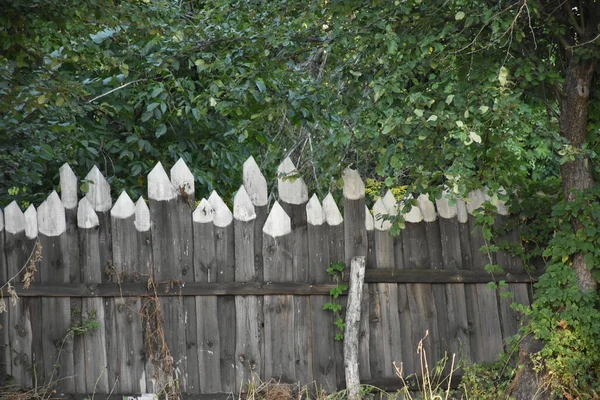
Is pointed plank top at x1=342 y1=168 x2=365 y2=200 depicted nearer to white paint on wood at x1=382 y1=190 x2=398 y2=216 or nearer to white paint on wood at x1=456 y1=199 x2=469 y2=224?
white paint on wood at x1=382 y1=190 x2=398 y2=216

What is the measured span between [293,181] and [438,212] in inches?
51.6

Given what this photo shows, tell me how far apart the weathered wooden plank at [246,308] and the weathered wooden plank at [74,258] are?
1.15 m

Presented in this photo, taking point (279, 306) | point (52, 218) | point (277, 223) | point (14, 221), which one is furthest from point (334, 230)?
point (14, 221)

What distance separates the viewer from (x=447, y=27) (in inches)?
214

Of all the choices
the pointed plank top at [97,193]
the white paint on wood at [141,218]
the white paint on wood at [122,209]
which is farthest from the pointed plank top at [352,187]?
the pointed plank top at [97,193]

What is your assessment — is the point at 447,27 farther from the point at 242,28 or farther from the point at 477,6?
the point at 242,28

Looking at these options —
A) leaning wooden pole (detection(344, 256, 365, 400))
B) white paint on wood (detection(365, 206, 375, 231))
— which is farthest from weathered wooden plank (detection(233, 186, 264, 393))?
white paint on wood (detection(365, 206, 375, 231))

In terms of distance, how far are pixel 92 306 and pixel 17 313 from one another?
57cm

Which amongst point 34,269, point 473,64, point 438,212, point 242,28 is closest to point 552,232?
point 438,212

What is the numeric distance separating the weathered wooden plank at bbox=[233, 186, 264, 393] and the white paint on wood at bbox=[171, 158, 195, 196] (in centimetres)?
38

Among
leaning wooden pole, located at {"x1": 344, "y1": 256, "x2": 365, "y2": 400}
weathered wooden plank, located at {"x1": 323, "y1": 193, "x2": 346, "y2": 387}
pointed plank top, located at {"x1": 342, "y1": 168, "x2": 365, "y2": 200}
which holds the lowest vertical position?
leaning wooden pole, located at {"x1": 344, "y1": 256, "x2": 365, "y2": 400}

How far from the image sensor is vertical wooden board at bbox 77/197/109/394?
5797mm

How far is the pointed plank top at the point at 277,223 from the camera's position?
6016 mm

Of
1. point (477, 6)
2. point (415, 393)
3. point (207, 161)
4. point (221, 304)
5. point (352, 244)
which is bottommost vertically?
point (415, 393)
